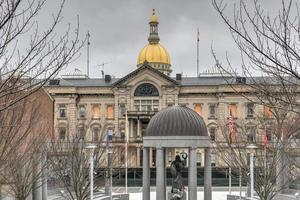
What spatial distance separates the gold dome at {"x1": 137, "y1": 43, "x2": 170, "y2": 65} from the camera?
10969 centimetres

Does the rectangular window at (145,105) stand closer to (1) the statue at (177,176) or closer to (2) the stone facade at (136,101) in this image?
(2) the stone facade at (136,101)

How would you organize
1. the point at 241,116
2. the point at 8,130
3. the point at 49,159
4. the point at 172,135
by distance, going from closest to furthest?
the point at 8,130 < the point at 172,135 < the point at 49,159 < the point at 241,116

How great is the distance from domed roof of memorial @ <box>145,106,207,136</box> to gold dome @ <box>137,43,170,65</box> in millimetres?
76766

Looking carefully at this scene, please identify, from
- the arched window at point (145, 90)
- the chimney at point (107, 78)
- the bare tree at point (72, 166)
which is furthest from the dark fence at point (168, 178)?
the bare tree at point (72, 166)

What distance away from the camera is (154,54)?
109938 mm

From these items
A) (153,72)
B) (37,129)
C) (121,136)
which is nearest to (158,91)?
(153,72)

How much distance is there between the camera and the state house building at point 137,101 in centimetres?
9769

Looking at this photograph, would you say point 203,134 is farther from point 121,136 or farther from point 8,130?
point 121,136

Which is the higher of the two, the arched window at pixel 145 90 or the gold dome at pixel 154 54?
the gold dome at pixel 154 54

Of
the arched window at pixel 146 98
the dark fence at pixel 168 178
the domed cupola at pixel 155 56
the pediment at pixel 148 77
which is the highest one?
the domed cupola at pixel 155 56

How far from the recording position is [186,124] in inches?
1258

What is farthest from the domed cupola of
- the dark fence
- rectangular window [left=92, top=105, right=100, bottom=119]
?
the dark fence

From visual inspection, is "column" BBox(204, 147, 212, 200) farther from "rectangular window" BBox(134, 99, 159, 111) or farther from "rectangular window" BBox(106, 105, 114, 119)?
"rectangular window" BBox(106, 105, 114, 119)

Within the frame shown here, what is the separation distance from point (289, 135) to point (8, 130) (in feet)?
71.9
